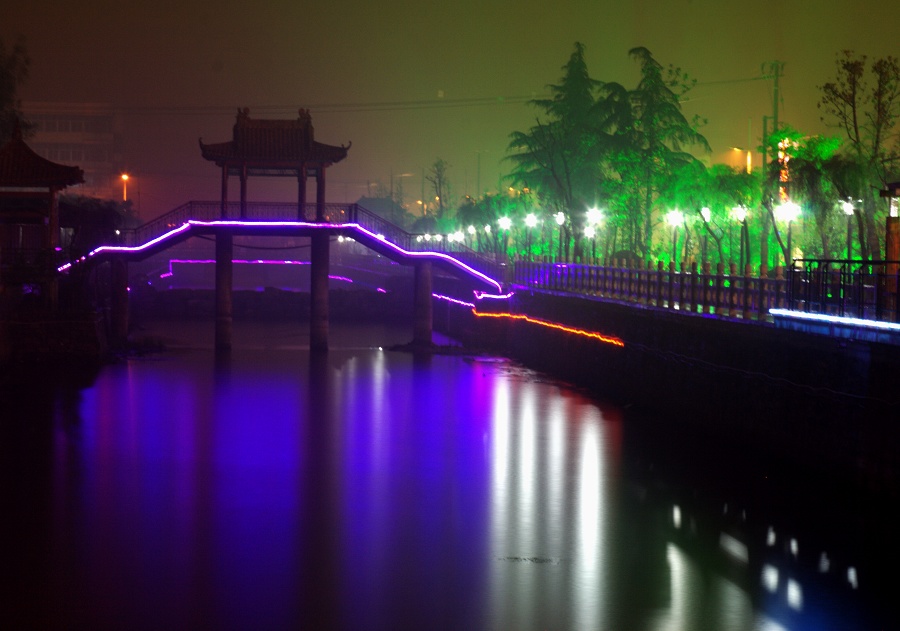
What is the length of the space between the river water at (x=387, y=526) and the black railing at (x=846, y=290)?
2817 mm

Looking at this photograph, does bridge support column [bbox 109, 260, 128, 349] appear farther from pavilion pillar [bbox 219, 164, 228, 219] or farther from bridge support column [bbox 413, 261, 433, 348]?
bridge support column [bbox 413, 261, 433, 348]

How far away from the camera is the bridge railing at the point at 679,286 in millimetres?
20453

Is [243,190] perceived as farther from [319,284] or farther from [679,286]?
[679,286]

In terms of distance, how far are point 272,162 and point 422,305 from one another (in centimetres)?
742

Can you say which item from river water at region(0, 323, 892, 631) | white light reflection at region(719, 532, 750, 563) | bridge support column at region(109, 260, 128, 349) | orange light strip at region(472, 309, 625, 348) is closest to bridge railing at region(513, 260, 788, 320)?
orange light strip at region(472, 309, 625, 348)

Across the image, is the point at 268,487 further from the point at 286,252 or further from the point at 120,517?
the point at 286,252

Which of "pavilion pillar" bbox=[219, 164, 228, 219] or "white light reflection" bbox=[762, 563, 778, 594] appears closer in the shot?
"white light reflection" bbox=[762, 563, 778, 594]

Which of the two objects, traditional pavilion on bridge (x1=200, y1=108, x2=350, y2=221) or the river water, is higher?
traditional pavilion on bridge (x1=200, y1=108, x2=350, y2=221)

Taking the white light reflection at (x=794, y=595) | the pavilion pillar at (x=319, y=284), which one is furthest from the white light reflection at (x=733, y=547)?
the pavilion pillar at (x=319, y=284)

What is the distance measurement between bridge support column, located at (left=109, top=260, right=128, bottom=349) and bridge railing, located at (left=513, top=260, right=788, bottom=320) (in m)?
14.7

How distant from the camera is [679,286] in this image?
83.6 feet

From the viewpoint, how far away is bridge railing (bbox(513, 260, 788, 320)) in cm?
2045

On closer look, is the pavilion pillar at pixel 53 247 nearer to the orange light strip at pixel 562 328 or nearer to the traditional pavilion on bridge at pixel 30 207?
the traditional pavilion on bridge at pixel 30 207

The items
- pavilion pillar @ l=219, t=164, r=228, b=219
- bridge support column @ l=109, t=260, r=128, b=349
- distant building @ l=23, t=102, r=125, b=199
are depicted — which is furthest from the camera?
distant building @ l=23, t=102, r=125, b=199
